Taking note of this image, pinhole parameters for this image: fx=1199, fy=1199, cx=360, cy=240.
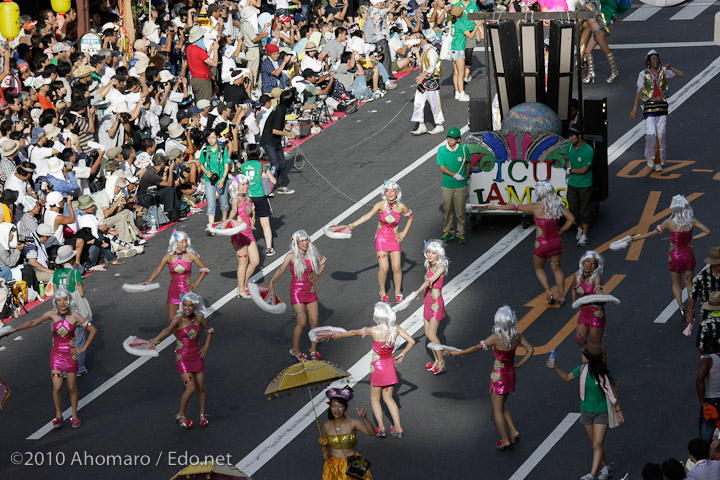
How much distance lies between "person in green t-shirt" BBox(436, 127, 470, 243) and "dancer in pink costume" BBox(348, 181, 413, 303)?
6.66ft

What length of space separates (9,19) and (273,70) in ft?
21.6

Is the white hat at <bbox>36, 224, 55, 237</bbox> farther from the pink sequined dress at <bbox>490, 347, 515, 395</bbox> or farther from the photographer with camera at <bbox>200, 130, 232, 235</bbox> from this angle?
the pink sequined dress at <bbox>490, 347, 515, 395</bbox>

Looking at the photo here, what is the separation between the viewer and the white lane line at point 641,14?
112ft

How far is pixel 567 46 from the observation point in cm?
2066

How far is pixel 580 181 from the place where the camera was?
1945 cm

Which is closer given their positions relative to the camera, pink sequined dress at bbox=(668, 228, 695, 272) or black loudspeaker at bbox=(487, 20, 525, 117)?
pink sequined dress at bbox=(668, 228, 695, 272)

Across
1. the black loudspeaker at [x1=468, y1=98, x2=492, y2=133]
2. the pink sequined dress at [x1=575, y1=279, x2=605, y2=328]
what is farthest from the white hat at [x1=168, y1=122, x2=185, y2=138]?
the pink sequined dress at [x1=575, y1=279, x2=605, y2=328]

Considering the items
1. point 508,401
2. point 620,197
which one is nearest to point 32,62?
point 620,197

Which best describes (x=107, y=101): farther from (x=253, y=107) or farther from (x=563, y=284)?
(x=563, y=284)

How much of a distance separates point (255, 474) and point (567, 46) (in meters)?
10.1

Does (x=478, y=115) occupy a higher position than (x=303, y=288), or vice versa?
(x=478, y=115)

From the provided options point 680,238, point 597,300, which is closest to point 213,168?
point 680,238

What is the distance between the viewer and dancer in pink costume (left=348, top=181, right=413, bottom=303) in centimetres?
1786

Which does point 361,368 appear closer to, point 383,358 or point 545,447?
point 383,358
